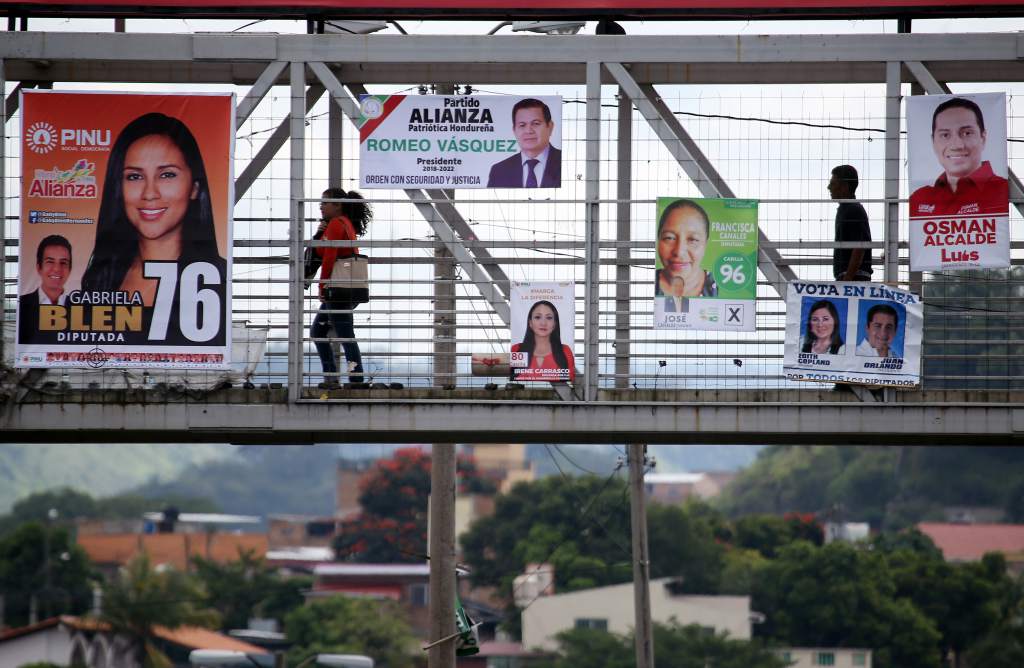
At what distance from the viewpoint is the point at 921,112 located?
40.1ft

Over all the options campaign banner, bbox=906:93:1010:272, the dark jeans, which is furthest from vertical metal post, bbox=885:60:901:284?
the dark jeans

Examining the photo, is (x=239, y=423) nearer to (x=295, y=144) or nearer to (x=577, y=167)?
(x=295, y=144)

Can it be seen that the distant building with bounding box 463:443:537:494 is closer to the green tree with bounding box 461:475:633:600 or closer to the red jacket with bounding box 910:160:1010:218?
the green tree with bounding box 461:475:633:600

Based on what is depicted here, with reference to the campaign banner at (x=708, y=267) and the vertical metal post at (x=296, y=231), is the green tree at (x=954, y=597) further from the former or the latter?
the vertical metal post at (x=296, y=231)

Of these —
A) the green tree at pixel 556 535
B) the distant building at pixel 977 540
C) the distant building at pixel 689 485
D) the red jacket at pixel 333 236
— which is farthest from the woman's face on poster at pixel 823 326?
the distant building at pixel 689 485

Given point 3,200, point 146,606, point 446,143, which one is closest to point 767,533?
point 146,606

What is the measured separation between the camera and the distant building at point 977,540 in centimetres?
7338

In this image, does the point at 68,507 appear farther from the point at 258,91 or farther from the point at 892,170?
the point at 892,170

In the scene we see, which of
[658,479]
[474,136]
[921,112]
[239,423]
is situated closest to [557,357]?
[474,136]

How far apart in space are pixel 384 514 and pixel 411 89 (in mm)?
78229

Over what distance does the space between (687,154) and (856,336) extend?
2.14 metres

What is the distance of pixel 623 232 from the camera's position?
12570mm

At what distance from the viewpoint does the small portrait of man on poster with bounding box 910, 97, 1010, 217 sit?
12172mm

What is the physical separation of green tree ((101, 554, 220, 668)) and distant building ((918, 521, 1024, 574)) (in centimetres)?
3826
